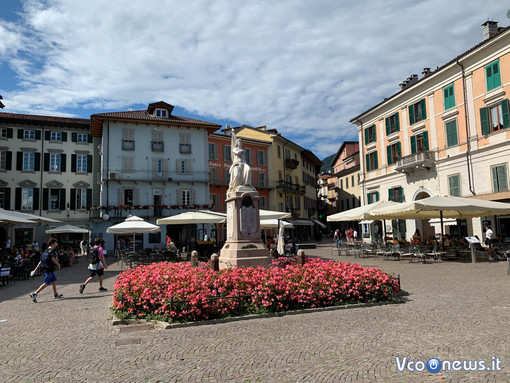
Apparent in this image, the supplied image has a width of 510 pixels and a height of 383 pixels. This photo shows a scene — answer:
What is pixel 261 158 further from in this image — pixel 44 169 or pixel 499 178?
pixel 499 178

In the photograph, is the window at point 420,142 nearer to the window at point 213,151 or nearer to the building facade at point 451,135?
the building facade at point 451,135

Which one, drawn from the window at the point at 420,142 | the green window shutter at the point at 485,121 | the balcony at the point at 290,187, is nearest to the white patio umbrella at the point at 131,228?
the green window shutter at the point at 485,121

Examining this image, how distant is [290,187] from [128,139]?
22.2 m

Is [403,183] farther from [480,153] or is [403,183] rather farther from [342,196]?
[342,196]

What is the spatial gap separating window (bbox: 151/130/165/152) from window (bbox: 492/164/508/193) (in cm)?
2689

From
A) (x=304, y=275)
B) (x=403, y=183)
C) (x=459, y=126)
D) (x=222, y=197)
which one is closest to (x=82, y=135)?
(x=222, y=197)

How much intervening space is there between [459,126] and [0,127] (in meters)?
39.3

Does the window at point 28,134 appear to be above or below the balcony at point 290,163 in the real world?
above

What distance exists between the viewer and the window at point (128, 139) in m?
35.3

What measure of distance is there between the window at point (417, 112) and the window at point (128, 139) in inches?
947

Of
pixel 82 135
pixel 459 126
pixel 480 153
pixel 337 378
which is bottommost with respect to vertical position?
pixel 337 378

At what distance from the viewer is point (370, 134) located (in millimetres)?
36125

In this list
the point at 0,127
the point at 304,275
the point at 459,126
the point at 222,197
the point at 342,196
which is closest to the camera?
the point at 304,275

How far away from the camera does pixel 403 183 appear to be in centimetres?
3123
